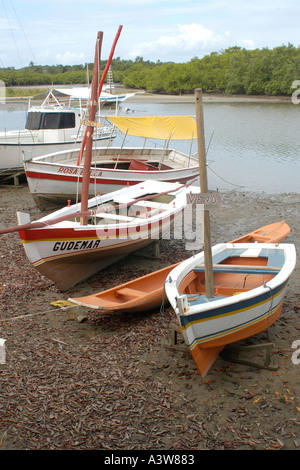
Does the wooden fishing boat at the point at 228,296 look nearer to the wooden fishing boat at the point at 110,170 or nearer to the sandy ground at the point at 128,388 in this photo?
the sandy ground at the point at 128,388

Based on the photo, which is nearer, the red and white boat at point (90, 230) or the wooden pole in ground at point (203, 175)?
the wooden pole in ground at point (203, 175)

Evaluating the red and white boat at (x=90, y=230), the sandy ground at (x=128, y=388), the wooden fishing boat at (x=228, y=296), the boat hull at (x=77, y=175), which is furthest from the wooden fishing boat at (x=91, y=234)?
the wooden fishing boat at (x=228, y=296)

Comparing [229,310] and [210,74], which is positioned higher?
[210,74]

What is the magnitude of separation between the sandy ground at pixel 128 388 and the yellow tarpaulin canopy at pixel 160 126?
27.0 ft

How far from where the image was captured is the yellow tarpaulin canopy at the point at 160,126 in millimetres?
15359

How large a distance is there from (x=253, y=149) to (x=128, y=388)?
26.3m

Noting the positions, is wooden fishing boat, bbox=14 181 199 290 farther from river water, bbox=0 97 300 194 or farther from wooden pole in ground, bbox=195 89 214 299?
river water, bbox=0 97 300 194

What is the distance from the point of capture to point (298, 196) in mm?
18203

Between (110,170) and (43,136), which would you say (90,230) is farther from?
(43,136)

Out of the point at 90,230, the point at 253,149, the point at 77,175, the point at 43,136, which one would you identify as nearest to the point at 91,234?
the point at 90,230

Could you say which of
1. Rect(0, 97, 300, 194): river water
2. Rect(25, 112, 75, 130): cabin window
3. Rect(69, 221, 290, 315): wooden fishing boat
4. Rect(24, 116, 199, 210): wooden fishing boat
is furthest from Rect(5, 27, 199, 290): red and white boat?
Rect(25, 112, 75, 130): cabin window

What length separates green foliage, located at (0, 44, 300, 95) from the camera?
67.2m

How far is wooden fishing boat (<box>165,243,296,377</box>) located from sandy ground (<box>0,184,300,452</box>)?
0.49 meters

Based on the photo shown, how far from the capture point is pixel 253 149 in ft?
99.1
